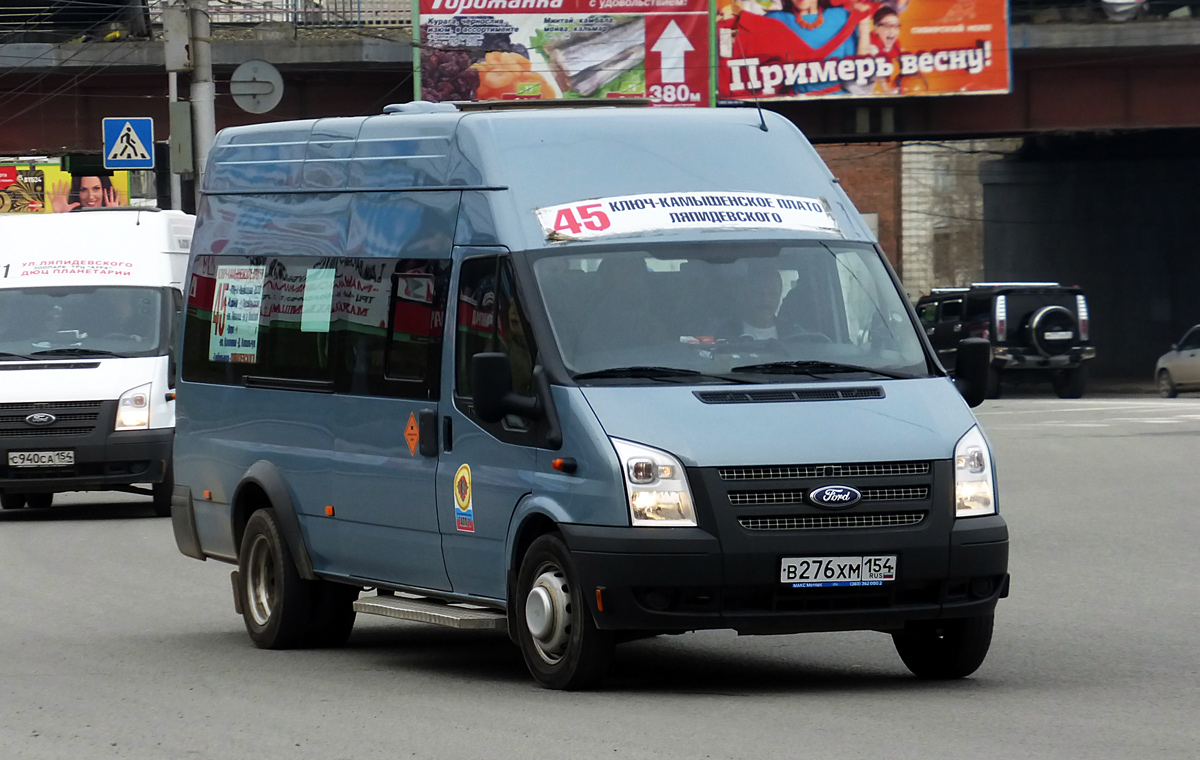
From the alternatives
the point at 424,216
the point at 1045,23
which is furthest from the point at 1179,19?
the point at 424,216

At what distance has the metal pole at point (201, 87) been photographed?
1080 inches

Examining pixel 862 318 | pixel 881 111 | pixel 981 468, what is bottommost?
pixel 981 468

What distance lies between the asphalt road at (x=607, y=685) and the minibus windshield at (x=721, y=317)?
4.05 feet

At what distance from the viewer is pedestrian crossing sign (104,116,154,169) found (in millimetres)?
32469

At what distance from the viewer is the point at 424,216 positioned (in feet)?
31.2

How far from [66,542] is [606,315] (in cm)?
934

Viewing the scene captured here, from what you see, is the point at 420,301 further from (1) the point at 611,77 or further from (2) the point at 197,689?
(1) the point at 611,77

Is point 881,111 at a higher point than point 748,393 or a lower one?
higher

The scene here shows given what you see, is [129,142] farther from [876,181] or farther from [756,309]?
[876,181]

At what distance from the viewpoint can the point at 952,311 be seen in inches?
1657

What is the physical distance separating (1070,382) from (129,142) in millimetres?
18239

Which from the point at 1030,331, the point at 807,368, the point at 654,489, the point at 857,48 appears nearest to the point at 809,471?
the point at 654,489

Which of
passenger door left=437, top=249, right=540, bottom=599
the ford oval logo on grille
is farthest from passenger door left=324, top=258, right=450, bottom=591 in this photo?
the ford oval logo on grille

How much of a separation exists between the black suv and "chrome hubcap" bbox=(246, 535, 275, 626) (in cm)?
3005
